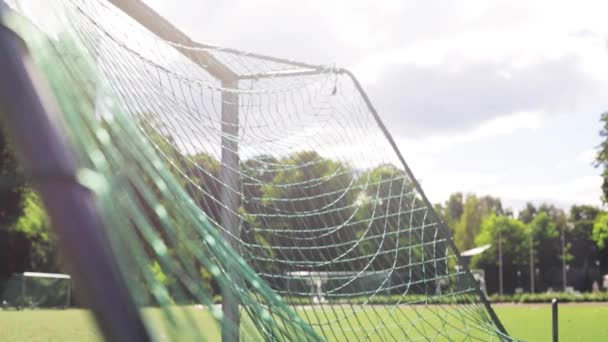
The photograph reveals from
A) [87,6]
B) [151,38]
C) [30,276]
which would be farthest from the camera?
[30,276]

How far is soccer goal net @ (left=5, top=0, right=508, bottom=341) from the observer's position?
2.93 feet

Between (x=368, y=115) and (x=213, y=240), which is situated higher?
(x=368, y=115)

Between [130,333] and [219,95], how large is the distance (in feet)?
11.5

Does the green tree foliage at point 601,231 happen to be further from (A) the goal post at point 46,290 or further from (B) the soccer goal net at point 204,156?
(B) the soccer goal net at point 204,156

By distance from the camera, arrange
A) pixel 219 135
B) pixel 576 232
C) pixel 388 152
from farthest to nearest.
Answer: pixel 576 232 → pixel 388 152 → pixel 219 135

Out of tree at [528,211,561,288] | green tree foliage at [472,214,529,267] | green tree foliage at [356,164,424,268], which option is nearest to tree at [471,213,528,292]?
green tree foliage at [472,214,529,267]

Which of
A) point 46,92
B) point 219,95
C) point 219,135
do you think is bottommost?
point 46,92

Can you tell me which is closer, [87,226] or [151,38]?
[87,226]

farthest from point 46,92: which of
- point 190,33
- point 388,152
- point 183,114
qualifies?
point 388,152

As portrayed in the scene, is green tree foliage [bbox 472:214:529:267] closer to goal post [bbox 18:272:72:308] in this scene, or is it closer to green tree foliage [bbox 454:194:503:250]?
green tree foliage [bbox 454:194:503:250]

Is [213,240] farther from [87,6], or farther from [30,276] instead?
[30,276]

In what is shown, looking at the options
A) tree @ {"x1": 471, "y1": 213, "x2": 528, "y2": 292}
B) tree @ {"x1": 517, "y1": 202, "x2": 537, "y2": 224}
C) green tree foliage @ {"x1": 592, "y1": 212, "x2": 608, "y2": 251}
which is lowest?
tree @ {"x1": 471, "y1": 213, "x2": 528, "y2": 292}

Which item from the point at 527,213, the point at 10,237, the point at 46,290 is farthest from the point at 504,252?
the point at 46,290

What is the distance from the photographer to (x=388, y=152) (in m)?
4.84
